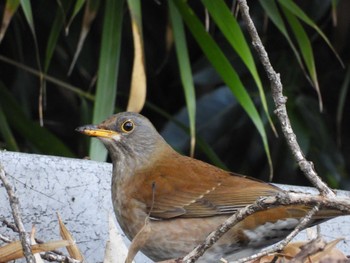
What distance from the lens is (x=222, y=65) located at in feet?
13.4

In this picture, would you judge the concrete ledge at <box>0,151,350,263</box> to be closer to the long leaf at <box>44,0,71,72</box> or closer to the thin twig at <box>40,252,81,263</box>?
the thin twig at <box>40,252,81,263</box>

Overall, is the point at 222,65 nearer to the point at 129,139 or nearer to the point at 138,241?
the point at 129,139

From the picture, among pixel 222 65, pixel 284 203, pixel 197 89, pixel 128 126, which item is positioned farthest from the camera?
pixel 197 89

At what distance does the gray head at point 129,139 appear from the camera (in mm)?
3662

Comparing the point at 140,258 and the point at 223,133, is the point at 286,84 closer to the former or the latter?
the point at 223,133

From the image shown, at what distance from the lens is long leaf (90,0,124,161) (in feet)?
13.7

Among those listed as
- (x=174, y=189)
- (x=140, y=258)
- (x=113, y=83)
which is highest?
(x=113, y=83)

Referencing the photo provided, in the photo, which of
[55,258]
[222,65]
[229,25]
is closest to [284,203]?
[55,258]

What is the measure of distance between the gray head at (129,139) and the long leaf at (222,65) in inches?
15.3

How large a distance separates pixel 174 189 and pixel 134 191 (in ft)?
0.42

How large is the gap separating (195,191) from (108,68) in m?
0.96

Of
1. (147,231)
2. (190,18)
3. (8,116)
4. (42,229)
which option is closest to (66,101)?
(8,116)

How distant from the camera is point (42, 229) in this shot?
3.23m

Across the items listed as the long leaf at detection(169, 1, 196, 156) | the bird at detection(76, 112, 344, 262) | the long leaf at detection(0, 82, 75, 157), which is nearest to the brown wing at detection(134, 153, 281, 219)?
the bird at detection(76, 112, 344, 262)
